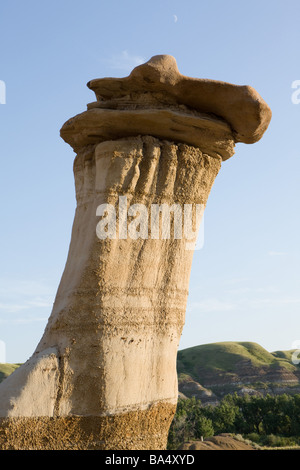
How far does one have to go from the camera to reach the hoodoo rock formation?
559cm

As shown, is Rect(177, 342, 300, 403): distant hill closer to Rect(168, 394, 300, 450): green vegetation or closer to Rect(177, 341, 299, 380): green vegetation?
Rect(177, 341, 299, 380): green vegetation

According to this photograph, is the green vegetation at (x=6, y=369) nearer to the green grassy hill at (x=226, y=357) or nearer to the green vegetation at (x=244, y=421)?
the green grassy hill at (x=226, y=357)

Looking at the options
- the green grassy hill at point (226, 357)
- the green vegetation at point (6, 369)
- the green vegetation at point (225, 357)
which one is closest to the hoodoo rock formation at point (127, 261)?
the green vegetation at point (6, 369)

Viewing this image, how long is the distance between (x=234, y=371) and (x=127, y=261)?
58.0 metres

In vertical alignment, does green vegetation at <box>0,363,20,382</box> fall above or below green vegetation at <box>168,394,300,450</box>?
below

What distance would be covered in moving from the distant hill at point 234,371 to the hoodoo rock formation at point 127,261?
47907mm

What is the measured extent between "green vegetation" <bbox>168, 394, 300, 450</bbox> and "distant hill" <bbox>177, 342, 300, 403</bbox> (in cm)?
1678

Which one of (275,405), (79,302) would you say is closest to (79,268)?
(79,302)

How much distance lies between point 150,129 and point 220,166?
1.14 metres

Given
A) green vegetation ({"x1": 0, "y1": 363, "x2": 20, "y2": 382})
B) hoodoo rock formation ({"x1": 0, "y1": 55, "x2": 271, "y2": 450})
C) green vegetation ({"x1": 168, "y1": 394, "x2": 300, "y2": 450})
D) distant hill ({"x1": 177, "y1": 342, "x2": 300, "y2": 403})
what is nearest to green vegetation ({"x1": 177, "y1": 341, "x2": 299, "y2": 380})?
distant hill ({"x1": 177, "y1": 342, "x2": 300, "y2": 403})

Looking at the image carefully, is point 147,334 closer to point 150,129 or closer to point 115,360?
point 115,360

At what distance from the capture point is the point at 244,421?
36156mm

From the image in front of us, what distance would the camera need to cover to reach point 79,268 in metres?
6.04

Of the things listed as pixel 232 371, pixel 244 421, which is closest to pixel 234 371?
pixel 232 371
